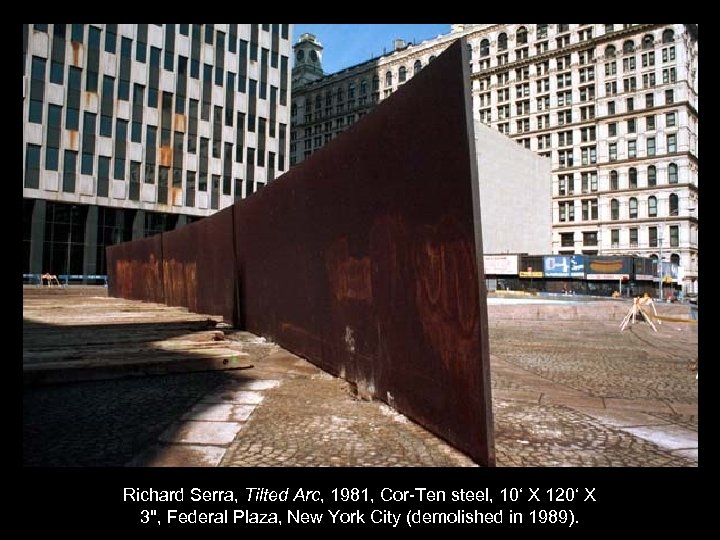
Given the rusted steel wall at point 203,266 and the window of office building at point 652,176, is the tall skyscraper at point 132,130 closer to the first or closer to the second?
the rusted steel wall at point 203,266

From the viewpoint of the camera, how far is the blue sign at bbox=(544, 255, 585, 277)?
135 ft

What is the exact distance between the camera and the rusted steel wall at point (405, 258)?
304 centimetres

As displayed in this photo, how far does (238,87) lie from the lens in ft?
141

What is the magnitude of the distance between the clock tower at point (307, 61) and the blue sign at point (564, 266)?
79234mm

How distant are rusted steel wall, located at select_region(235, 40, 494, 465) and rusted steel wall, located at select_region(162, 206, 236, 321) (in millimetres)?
3390

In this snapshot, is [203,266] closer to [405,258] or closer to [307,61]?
[405,258]

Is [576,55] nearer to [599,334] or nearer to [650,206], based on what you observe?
[650,206]

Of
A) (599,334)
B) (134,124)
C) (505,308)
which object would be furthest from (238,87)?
(599,334)

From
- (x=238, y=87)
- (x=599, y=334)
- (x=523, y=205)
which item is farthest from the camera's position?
(x=523, y=205)

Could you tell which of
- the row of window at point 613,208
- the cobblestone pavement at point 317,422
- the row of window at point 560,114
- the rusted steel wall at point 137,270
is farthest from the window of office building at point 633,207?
the cobblestone pavement at point 317,422

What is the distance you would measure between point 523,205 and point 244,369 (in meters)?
61.8

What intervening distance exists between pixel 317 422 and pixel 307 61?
373ft

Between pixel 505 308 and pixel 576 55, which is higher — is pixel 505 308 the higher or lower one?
the lower one

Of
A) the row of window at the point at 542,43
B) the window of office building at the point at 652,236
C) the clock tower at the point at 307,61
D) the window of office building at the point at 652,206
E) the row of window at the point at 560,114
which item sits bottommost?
the window of office building at the point at 652,236
